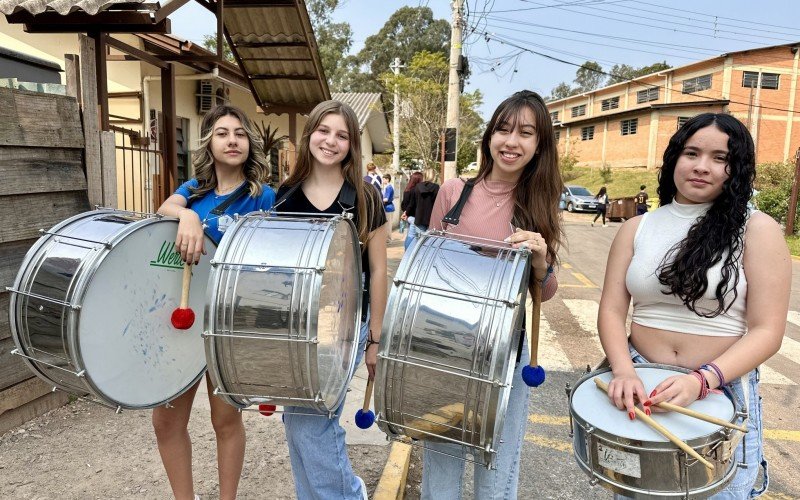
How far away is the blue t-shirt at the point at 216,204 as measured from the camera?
240 centimetres

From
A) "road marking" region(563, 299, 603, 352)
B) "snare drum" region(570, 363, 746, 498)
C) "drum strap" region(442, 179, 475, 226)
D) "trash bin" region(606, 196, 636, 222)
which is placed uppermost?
"drum strap" region(442, 179, 475, 226)

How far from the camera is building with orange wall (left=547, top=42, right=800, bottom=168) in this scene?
33.7 metres

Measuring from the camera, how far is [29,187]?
10.9 feet

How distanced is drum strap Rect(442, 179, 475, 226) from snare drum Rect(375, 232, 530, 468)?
0.36m

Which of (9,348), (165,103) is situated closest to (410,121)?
(165,103)

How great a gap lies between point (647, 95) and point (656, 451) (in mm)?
44515

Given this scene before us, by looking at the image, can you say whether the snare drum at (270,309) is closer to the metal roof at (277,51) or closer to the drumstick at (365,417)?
the drumstick at (365,417)

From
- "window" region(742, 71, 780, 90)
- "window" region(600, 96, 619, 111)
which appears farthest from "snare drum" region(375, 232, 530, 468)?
"window" region(600, 96, 619, 111)

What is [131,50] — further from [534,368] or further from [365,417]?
[534,368]

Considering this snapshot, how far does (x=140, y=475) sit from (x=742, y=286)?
306 centimetres

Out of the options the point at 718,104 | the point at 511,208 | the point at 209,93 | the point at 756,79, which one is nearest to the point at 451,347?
the point at 511,208

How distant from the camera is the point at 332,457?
2.31 meters

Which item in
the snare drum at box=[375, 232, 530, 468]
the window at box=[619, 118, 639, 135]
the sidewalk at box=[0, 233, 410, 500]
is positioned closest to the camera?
the snare drum at box=[375, 232, 530, 468]

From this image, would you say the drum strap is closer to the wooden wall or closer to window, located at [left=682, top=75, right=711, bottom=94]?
the wooden wall
